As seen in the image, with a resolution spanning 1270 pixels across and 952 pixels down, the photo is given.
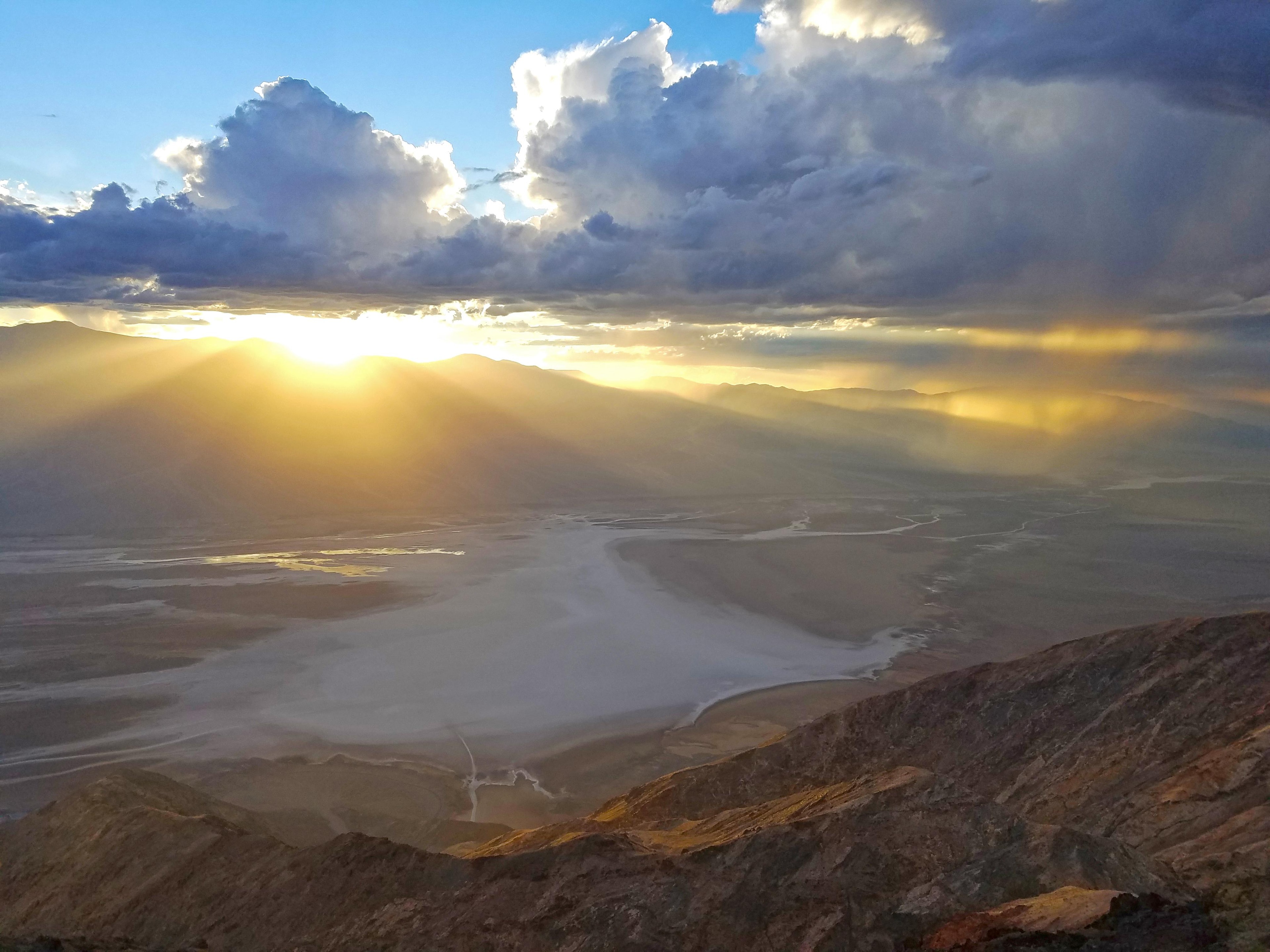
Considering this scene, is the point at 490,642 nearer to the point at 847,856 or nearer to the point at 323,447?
the point at 847,856

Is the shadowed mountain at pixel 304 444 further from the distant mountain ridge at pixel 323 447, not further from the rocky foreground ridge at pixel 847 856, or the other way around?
the rocky foreground ridge at pixel 847 856

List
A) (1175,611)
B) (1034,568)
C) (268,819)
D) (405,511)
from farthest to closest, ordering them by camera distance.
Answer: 1. (405,511)
2. (1034,568)
3. (1175,611)
4. (268,819)

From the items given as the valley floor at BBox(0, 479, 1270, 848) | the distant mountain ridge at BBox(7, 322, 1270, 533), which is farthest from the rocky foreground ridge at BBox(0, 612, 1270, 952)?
the distant mountain ridge at BBox(7, 322, 1270, 533)

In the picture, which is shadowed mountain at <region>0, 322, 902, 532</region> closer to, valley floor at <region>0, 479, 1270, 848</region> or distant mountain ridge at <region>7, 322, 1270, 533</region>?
distant mountain ridge at <region>7, 322, 1270, 533</region>

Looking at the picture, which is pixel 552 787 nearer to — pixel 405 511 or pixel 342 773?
pixel 342 773

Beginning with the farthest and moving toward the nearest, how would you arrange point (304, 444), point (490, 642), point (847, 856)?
point (304, 444), point (490, 642), point (847, 856)

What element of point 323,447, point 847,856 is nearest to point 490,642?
point 847,856

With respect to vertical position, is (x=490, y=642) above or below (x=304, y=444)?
below

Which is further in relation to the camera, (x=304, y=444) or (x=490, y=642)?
(x=304, y=444)

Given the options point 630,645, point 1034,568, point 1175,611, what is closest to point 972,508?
point 1034,568

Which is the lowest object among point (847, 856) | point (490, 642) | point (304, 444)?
point (490, 642)
